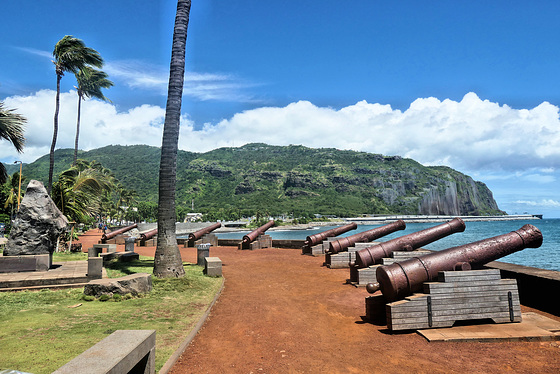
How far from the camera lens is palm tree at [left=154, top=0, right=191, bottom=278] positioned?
9680 mm

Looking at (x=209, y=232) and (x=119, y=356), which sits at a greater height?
(x=209, y=232)

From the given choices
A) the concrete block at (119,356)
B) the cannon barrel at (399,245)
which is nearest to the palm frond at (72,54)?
the cannon barrel at (399,245)

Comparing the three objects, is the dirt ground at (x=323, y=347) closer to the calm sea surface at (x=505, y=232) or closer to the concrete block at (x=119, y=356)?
the concrete block at (x=119, y=356)

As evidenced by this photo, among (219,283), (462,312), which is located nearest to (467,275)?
(462,312)

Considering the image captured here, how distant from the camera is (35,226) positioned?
9.72 metres

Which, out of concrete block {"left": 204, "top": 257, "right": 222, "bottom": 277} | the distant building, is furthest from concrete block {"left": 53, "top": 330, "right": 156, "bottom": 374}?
the distant building

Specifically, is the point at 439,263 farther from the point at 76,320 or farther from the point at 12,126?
the point at 12,126

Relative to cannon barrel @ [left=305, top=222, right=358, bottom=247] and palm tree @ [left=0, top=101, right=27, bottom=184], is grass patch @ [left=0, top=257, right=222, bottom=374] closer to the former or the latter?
palm tree @ [left=0, top=101, right=27, bottom=184]

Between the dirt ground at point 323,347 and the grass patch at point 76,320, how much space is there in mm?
529

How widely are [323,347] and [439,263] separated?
9.23ft

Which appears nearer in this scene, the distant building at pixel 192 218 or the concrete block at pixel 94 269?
the concrete block at pixel 94 269

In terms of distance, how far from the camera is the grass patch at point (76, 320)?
422 centimetres

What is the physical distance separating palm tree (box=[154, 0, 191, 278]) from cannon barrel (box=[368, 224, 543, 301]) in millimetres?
5868

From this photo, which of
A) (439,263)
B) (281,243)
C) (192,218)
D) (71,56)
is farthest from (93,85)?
(192,218)
